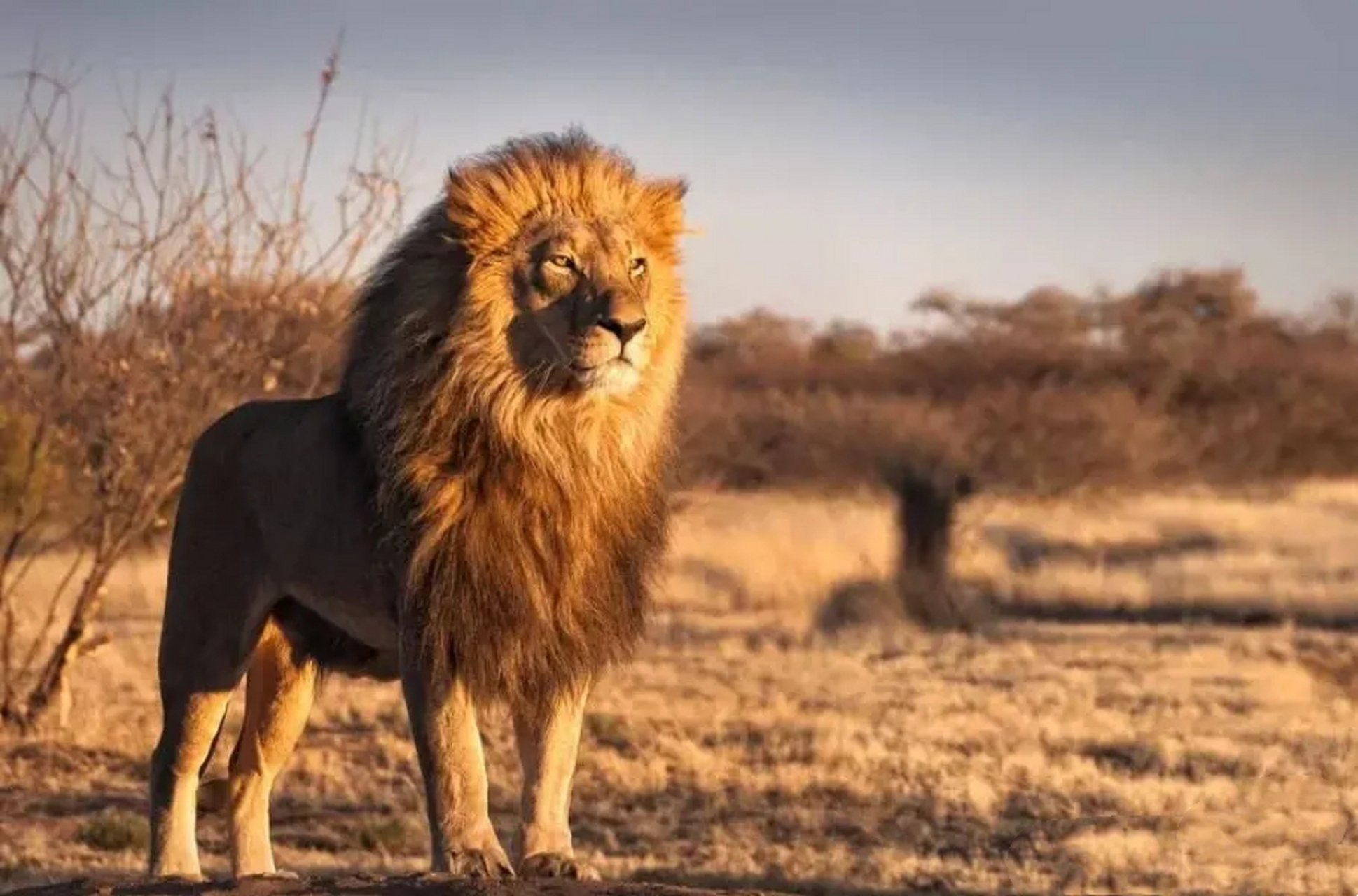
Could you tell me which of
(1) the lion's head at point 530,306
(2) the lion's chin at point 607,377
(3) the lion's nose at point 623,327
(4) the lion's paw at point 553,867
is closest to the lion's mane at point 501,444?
(1) the lion's head at point 530,306

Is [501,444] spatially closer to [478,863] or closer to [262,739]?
[478,863]

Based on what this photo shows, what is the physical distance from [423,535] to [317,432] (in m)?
0.86

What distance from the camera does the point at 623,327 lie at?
596cm

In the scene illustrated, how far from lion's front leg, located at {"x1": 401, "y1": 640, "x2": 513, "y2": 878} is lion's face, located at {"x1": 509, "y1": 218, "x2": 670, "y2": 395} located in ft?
2.84

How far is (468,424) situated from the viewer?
614cm

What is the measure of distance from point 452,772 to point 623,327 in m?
1.26

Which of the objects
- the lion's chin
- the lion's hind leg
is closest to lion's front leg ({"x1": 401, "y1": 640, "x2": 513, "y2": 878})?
the lion's chin

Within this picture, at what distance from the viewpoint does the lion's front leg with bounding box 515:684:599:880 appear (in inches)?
238

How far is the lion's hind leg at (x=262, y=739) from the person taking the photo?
7.39 metres

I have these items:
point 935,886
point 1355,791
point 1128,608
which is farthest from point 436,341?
point 1128,608

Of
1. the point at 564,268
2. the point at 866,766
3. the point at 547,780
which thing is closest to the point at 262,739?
the point at 547,780

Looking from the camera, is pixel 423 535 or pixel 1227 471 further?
pixel 1227 471

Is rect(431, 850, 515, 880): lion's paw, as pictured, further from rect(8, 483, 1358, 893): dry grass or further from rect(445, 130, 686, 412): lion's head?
rect(8, 483, 1358, 893): dry grass

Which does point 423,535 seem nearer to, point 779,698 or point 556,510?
point 556,510
